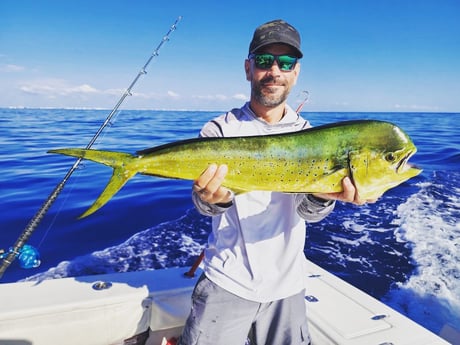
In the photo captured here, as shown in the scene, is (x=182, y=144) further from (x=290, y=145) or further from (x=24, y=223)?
(x=24, y=223)

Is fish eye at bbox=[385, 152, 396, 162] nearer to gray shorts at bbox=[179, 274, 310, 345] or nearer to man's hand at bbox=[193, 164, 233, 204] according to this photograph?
man's hand at bbox=[193, 164, 233, 204]

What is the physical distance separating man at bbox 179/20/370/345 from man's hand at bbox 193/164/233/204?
8 cm

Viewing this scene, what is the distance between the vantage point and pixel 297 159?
5.91ft

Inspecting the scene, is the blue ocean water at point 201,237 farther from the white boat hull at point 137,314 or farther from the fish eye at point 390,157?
the fish eye at point 390,157

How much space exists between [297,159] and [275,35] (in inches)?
33.8

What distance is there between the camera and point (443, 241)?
607cm

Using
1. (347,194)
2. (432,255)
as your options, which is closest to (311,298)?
(347,194)

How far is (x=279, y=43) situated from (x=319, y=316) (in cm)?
191

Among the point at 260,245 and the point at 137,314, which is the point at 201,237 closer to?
the point at 137,314

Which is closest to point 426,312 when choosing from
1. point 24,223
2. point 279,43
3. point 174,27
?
point 279,43

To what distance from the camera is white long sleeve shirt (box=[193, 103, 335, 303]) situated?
6.75 ft

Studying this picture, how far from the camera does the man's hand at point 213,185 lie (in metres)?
1.77

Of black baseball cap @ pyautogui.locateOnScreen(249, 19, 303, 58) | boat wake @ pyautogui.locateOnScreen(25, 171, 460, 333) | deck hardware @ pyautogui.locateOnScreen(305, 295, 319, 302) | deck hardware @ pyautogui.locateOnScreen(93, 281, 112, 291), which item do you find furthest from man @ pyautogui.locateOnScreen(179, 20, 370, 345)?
boat wake @ pyautogui.locateOnScreen(25, 171, 460, 333)

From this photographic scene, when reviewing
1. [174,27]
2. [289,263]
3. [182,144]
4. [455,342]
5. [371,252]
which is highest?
[174,27]
